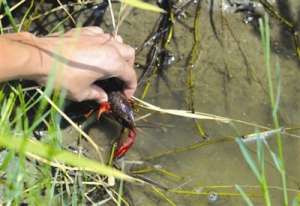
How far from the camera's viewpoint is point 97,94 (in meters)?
2.20

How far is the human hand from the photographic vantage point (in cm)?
191

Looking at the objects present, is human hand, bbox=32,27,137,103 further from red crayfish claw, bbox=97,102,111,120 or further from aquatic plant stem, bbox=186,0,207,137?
aquatic plant stem, bbox=186,0,207,137

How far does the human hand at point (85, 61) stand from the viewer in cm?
191

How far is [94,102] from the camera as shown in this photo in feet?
7.81

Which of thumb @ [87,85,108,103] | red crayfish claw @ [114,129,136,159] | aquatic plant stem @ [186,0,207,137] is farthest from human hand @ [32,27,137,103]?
aquatic plant stem @ [186,0,207,137]

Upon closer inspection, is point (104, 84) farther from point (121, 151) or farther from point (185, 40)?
point (185, 40)

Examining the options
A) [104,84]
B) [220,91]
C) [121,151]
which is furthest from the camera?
[220,91]

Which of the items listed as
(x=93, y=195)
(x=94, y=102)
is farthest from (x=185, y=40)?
(x=93, y=195)

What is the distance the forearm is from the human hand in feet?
0.07

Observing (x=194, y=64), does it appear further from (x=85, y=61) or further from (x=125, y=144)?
(x=85, y=61)

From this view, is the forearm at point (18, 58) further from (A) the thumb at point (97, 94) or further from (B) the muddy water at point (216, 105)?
(B) the muddy water at point (216, 105)

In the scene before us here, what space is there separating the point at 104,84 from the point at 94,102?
0.44 feet

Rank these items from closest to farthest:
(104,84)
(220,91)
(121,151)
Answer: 1. (104,84)
2. (121,151)
3. (220,91)

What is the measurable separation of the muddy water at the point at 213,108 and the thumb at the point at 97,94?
10.6 inches
